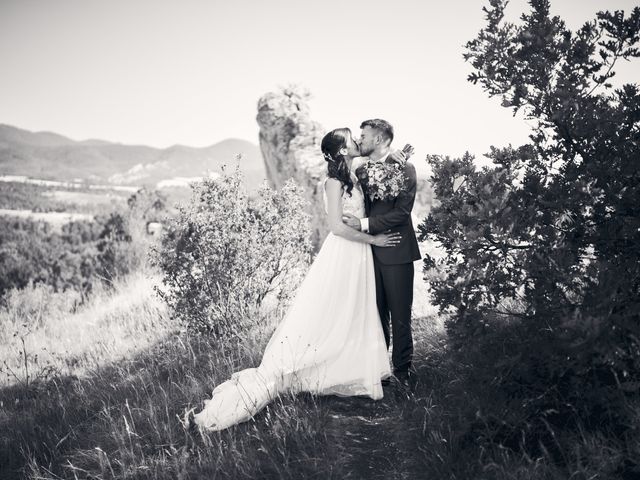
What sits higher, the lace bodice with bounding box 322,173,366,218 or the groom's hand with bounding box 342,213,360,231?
the lace bodice with bounding box 322,173,366,218

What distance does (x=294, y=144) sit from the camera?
389 inches

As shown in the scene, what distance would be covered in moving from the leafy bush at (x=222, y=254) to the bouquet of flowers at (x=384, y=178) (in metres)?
2.14

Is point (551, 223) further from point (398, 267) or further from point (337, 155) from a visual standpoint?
point (337, 155)

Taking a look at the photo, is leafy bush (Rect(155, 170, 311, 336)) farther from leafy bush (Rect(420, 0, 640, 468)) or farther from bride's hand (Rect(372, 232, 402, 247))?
leafy bush (Rect(420, 0, 640, 468))

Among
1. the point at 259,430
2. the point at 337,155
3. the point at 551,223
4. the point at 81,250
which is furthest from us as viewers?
the point at 81,250

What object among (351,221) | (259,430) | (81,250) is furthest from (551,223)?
(81,250)

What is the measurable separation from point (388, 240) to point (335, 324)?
2.90 feet

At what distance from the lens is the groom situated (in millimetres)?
3848

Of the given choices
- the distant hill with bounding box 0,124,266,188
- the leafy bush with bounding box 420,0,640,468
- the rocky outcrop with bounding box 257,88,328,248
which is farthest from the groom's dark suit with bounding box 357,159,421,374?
the distant hill with bounding box 0,124,266,188

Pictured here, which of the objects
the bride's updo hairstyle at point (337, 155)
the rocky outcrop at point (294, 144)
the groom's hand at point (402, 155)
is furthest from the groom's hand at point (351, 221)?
the rocky outcrop at point (294, 144)

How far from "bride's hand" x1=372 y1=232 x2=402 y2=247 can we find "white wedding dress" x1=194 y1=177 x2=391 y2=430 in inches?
7.8

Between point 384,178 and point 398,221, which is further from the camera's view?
point 398,221

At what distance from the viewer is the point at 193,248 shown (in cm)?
547

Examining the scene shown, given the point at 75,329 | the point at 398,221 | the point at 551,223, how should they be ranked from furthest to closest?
the point at 75,329, the point at 398,221, the point at 551,223
